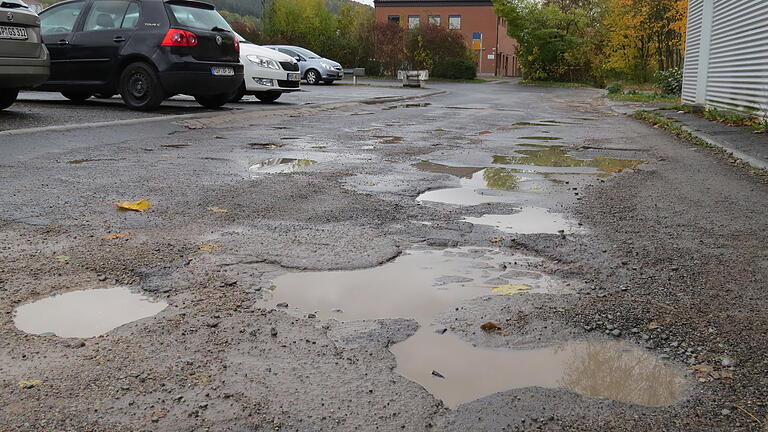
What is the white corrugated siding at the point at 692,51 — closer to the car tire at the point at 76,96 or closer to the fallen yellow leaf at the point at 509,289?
the car tire at the point at 76,96

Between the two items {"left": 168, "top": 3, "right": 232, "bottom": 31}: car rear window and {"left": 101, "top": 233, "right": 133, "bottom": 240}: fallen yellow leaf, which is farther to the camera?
{"left": 168, "top": 3, "right": 232, "bottom": 31}: car rear window

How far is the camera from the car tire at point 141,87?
472 inches

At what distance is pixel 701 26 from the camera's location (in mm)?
16750

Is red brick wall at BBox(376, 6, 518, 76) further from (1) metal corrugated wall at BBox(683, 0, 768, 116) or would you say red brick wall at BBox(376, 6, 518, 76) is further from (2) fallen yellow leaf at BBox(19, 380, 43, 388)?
(2) fallen yellow leaf at BBox(19, 380, 43, 388)

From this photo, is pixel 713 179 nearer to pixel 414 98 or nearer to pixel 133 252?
pixel 133 252

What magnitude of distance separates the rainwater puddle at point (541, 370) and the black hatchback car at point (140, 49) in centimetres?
1016

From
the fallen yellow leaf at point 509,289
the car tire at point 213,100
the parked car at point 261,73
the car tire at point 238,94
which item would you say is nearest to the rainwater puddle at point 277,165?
the fallen yellow leaf at point 509,289

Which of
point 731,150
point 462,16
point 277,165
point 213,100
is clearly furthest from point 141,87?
point 462,16

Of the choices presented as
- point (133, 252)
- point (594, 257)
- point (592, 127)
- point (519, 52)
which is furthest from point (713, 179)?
point (519, 52)

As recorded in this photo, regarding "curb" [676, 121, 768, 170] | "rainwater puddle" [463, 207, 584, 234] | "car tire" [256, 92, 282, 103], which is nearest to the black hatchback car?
"car tire" [256, 92, 282, 103]

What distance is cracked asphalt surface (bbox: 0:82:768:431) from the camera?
2189 mm

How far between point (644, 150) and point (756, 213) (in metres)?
4.34

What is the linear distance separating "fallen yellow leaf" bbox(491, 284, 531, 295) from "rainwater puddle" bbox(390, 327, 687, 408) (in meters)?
0.61

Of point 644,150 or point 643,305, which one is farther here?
point 644,150
